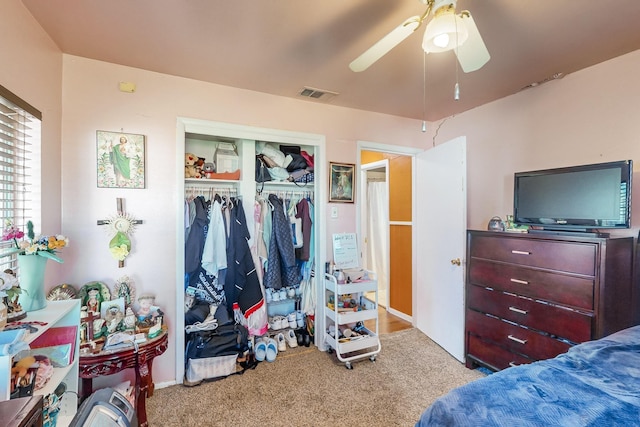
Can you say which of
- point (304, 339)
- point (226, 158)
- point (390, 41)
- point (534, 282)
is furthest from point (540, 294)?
point (226, 158)

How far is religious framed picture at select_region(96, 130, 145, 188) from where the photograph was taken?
6.53 ft

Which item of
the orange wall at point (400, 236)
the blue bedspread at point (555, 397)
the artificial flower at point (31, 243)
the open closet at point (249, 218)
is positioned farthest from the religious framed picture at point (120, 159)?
the orange wall at point (400, 236)

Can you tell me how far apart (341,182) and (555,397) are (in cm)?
216

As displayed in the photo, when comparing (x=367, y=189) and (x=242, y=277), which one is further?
(x=367, y=189)

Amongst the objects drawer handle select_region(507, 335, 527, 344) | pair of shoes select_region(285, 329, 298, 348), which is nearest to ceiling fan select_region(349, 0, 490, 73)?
drawer handle select_region(507, 335, 527, 344)

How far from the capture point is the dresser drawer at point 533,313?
66.9 inches

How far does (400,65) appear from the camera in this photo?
78.8 inches

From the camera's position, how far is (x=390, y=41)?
1.26m

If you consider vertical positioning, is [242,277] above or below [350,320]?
above

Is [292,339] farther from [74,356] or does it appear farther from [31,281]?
[31,281]

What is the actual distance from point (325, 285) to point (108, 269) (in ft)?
5.61

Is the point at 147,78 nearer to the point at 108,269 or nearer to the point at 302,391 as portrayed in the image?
the point at 108,269

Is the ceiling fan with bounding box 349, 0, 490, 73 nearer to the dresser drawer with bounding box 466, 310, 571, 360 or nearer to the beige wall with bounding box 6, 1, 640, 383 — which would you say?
the beige wall with bounding box 6, 1, 640, 383

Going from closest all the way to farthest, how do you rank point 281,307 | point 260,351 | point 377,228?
1. point 260,351
2. point 281,307
3. point 377,228
